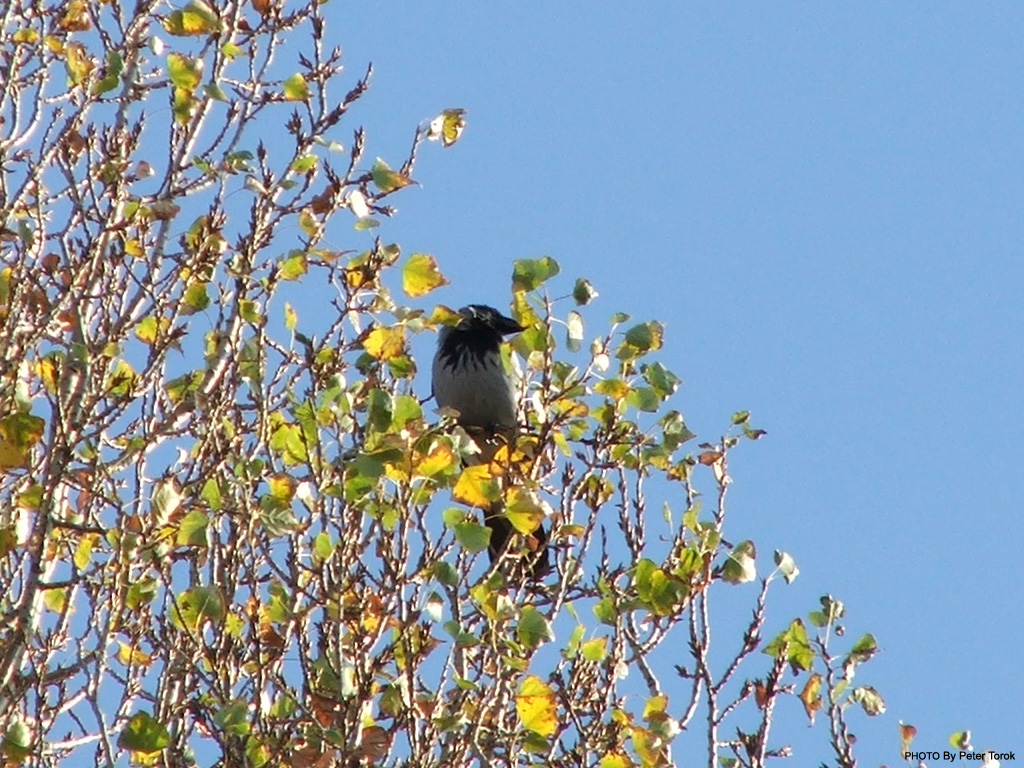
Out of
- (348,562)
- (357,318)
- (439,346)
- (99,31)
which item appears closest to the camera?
(348,562)

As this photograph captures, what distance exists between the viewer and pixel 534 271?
5.28 meters

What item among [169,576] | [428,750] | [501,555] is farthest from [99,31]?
[428,750]

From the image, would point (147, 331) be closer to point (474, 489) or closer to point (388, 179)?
point (388, 179)

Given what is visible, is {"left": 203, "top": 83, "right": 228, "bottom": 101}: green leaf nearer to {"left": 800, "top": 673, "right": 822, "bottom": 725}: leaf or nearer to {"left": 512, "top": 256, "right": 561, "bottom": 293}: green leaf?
{"left": 512, "top": 256, "right": 561, "bottom": 293}: green leaf

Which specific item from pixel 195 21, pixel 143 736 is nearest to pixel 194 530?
pixel 143 736

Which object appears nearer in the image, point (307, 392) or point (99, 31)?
point (307, 392)

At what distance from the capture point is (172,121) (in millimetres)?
6258

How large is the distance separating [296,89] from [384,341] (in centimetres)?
112

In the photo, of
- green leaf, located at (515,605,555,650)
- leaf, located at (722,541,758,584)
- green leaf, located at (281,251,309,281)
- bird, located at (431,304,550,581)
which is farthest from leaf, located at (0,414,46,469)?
bird, located at (431,304,550,581)

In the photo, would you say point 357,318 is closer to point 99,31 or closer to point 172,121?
point 172,121

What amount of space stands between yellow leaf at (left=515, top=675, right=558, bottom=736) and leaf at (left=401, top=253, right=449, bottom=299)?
1266 millimetres

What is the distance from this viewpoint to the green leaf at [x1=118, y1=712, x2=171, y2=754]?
4.81 meters

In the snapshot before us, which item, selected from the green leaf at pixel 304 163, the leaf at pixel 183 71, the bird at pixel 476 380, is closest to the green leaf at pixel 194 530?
the green leaf at pixel 304 163

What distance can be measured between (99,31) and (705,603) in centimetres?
314
